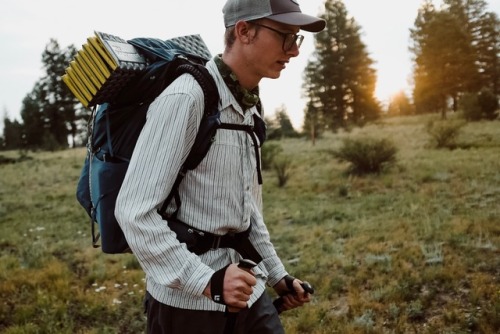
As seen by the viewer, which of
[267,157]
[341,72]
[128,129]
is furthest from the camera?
[341,72]

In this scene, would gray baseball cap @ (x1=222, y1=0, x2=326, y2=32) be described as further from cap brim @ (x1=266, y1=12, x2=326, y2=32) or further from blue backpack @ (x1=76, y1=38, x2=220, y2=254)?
blue backpack @ (x1=76, y1=38, x2=220, y2=254)

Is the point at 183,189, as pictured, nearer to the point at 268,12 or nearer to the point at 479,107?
the point at 268,12

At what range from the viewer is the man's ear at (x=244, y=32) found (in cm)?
169

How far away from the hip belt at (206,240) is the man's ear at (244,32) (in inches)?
29.2

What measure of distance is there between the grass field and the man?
2.62 meters

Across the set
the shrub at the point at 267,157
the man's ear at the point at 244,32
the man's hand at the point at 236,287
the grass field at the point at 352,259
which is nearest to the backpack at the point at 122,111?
the man's ear at the point at 244,32

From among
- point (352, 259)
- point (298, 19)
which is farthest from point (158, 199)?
point (352, 259)

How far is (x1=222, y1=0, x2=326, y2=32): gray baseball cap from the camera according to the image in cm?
167

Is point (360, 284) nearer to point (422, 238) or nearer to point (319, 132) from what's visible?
point (422, 238)

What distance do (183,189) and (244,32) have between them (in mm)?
651

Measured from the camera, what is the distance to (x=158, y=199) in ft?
4.68

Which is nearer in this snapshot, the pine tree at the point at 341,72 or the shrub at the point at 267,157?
the shrub at the point at 267,157

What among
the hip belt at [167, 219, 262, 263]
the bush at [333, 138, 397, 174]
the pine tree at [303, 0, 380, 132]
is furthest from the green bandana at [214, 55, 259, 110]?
the pine tree at [303, 0, 380, 132]

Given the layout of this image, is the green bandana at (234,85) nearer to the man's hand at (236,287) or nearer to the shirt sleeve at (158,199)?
the shirt sleeve at (158,199)
